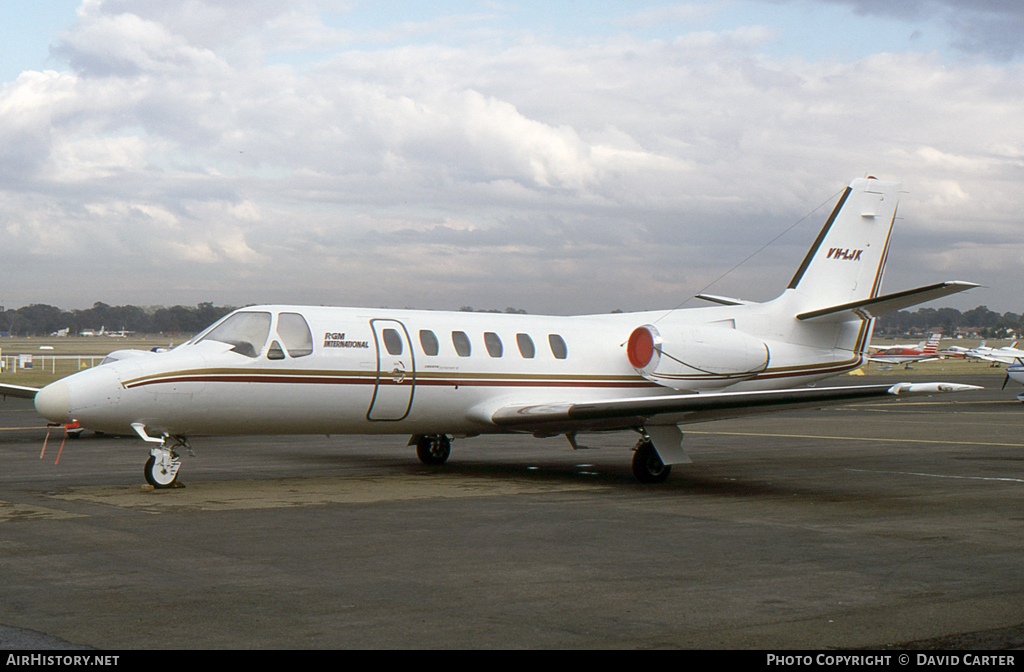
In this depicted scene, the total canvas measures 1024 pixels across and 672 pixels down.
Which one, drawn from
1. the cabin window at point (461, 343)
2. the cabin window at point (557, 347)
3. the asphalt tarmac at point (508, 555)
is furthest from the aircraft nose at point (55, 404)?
the cabin window at point (557, 347)

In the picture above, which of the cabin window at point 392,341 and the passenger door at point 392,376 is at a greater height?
the cabin window at point 392,341

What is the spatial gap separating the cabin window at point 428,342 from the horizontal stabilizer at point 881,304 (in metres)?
7.42

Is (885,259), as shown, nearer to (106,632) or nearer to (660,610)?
(660,610)

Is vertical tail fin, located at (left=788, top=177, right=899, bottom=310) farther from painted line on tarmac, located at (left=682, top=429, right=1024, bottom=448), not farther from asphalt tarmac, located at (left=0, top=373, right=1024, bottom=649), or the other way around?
painted line on tarmac, located at (left=682, top=429, right=1024, bottom=448)

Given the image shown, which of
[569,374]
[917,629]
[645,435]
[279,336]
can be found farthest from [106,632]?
[569,374]

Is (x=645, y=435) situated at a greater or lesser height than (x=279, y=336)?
lesser

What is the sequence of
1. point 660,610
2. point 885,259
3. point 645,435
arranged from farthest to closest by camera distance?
point 885,259 → point 645,435 → point 660,610

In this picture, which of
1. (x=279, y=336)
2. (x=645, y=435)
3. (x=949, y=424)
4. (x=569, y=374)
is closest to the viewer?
(x=279, y=336)

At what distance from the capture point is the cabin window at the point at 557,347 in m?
17.0

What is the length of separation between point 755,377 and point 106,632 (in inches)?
549

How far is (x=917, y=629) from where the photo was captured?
253 inches

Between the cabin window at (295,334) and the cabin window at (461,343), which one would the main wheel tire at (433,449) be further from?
the cabin window at (295,334)

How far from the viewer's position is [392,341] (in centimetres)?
1538

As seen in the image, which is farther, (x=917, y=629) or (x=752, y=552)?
(x=752, y=552)
